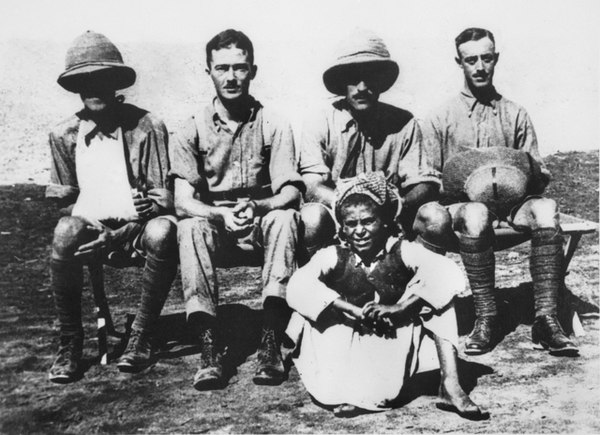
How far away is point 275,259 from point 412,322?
0.85m

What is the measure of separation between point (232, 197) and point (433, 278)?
1.53 m

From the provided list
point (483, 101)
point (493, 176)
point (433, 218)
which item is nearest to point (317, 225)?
Result: point (433, 218)

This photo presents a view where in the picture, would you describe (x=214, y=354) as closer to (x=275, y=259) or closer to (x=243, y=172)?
(x=275, y=259)

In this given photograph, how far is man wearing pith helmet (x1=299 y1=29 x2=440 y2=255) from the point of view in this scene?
446 cm

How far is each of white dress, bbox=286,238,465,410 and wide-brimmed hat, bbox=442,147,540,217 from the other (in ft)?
3.35

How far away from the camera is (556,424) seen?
3.24 metres

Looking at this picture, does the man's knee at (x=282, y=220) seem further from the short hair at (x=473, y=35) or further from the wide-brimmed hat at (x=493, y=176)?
the short hair at (x=473, y=35)

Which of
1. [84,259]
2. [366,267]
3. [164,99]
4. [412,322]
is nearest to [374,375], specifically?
[412,322]

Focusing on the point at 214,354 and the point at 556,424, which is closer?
the point at 556,424

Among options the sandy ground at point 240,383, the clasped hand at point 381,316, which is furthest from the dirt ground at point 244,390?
the clasped hand at point 381,316

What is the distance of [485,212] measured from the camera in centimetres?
425

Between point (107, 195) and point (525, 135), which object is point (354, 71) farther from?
point (107, 195)

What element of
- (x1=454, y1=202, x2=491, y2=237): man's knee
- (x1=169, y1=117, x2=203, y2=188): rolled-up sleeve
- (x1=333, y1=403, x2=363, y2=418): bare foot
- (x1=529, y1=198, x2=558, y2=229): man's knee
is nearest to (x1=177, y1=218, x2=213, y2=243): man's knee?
(x1=169, y1=117, x2=203, y2=188): rolled-up sleeve

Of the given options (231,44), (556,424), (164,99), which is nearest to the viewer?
(556,424)
